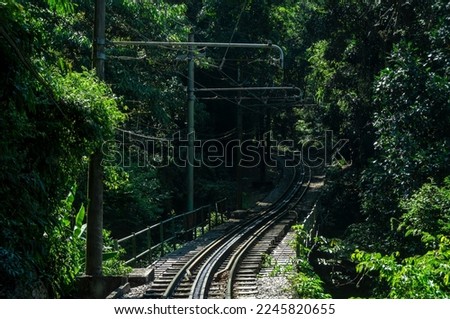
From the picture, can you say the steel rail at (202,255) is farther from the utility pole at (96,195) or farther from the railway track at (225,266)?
the utility pole at (96,195)

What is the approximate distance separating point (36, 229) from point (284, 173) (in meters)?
47.0

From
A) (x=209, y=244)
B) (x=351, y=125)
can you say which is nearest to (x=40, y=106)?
(x=209, y=244)

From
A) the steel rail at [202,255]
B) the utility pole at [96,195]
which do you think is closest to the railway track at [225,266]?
the steel rail at [202,255]

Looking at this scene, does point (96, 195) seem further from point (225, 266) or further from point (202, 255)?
point (202, 255)

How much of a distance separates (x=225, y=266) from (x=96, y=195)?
6.31m

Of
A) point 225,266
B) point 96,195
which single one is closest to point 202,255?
point 225,266

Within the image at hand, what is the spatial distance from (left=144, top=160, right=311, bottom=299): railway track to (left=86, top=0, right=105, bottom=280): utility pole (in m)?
1.72

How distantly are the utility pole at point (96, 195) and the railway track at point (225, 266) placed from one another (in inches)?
67.8

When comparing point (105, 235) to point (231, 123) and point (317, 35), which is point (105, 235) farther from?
point (231, 123)

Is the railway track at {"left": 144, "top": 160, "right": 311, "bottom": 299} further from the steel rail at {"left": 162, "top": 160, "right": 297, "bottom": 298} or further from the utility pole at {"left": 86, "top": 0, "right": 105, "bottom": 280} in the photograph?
the utility pole at {"left": 86, "top": 0, "right": 105, "bottom": 280}

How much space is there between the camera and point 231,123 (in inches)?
1742

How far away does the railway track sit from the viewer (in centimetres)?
1519

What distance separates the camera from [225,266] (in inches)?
735

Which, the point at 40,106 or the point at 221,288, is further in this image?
the point at 221,288
